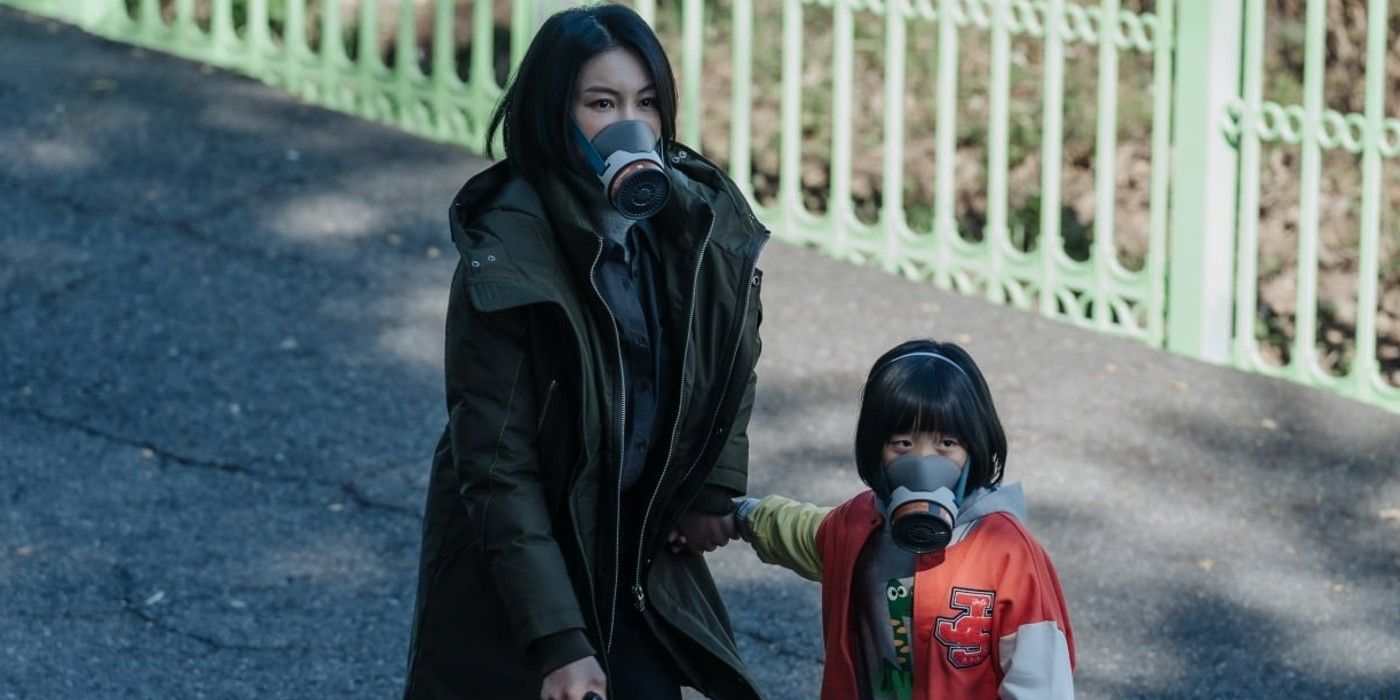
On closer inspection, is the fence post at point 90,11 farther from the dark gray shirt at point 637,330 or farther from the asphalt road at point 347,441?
the dark gray shirt at point 637,330

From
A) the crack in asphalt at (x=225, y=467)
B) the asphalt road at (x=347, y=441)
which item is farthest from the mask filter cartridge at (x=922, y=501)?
the crack in asphalt at (x=225, y=467)

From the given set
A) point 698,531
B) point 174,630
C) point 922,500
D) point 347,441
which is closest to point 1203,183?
point 347,441

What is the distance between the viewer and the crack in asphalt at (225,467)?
5.75 metres

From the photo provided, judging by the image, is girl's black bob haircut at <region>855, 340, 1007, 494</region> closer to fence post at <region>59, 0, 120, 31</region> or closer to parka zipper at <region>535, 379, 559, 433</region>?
parka zipper at <region>535, 379, 559, 433</region>

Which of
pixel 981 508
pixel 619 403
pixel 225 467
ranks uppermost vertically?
pixel 619 403

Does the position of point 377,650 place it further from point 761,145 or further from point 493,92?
point 761,145

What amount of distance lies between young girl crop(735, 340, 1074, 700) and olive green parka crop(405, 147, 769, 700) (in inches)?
9.9

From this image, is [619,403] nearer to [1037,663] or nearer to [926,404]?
[926,404]

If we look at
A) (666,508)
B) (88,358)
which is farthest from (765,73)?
(666,508)

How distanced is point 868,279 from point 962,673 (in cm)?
437

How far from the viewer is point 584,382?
3.13 m

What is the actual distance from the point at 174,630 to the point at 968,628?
2523 millimetres

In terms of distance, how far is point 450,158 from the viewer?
8.31m

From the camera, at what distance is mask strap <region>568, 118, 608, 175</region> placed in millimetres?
3180
